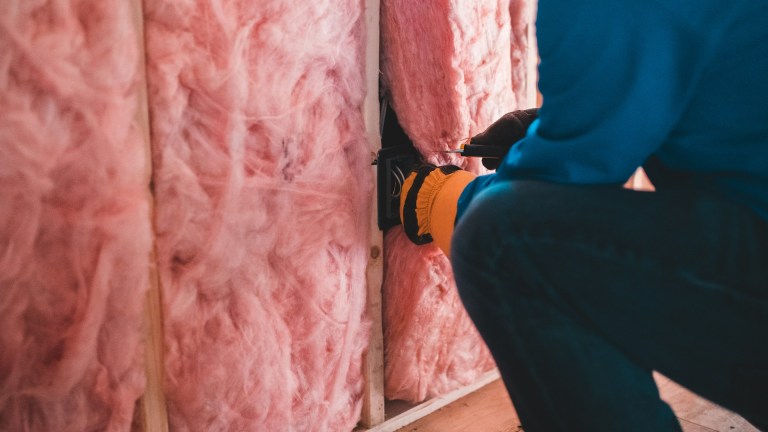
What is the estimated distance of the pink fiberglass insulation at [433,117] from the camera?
113 cm

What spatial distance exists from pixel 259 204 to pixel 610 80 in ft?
1.87

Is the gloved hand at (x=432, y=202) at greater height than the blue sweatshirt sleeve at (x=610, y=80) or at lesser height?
lesser

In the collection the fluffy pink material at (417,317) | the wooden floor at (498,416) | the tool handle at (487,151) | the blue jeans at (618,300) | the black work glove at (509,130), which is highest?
the black work glove at (509,130)

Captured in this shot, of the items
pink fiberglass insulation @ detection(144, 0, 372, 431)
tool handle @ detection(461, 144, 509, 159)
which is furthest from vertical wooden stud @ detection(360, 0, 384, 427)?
tool handle @ detection(461, 144, 509, 159)

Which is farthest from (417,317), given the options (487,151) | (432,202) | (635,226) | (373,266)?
(635,226)

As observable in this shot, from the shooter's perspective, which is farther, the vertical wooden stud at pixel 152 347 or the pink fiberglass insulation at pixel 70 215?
the vertical wooden stud at pixel 152 347

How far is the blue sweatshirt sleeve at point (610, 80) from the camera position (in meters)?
0.56

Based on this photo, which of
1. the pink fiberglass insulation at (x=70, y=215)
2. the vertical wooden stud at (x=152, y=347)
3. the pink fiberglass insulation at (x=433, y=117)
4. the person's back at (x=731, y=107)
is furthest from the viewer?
the pink fiberglass insulation at (x=433, y=117)

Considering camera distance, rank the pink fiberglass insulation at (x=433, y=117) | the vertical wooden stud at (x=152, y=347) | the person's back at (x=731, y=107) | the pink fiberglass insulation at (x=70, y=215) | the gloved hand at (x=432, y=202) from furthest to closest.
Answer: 1. the pink fiberglass insulation at (x=433, y=117)
2. the gloved hand at (x=432, y=202)
3. the vertical wooden stud at (x=152, y=347)
4. the pink fiberglass insulation at (x=70, y=215)
5. the person's back at (x=731, y=107)

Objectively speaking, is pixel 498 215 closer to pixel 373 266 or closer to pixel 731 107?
pixel 731 107

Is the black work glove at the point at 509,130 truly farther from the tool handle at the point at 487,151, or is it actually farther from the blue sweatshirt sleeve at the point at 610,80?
the blue sweatshirt sleeve at the point at 610,80

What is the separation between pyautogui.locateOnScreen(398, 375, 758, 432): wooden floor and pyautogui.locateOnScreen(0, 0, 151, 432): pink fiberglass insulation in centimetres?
69

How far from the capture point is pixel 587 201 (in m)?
0.62

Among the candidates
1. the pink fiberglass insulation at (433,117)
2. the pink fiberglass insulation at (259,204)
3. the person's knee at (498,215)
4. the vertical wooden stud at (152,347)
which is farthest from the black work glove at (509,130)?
the vertical wooden stud at (152,347)
